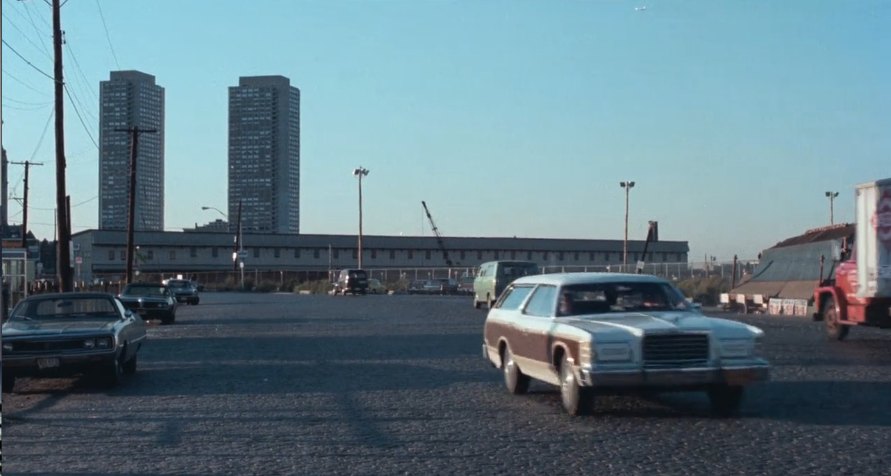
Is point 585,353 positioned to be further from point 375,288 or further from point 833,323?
point 375,288

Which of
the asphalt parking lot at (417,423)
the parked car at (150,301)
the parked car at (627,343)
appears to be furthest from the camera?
the parked car at (150,301)

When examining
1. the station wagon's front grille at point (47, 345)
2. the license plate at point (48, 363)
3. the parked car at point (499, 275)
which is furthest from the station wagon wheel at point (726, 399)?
the parked car at point (499, 275)

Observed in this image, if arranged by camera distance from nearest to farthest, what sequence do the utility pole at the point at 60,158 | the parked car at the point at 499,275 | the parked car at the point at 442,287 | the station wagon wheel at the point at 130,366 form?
the station wagon wheel at the point at 130,366, the utility pole at the point at 60,158, the parked car at the point at 499,275, the parked car at the point at 442,287

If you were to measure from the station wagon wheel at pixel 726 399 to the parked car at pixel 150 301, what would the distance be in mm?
25403

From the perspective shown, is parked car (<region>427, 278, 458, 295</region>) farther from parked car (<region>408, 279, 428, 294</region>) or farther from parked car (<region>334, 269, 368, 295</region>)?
parked car (<region>334, 269, 368, 295</region>)

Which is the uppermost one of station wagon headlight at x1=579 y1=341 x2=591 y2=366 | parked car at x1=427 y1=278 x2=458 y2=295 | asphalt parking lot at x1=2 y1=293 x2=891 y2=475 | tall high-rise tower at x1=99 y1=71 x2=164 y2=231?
tall high-rise tower at x1=99 y1=71 x2=164 y2=231

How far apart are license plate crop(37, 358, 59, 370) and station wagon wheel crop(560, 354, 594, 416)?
7284mm

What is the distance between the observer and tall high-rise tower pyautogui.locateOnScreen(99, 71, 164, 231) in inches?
6324

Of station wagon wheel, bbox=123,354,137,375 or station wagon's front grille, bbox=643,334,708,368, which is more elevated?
station wagon's front grille, bbox=643,334,708,368

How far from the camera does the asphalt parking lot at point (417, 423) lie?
9.73m

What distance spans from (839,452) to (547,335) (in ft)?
12.0

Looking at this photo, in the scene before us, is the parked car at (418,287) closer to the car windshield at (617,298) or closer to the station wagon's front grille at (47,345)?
the station wagon's front grille at (47,345)

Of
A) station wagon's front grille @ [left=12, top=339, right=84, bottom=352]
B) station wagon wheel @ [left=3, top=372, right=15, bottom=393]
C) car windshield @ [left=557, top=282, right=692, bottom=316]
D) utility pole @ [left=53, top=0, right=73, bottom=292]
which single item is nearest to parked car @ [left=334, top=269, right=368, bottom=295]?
utility pole @ [left=53, top=0, right=73, bottom=292]

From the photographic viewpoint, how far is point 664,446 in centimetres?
1039
